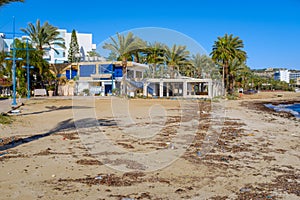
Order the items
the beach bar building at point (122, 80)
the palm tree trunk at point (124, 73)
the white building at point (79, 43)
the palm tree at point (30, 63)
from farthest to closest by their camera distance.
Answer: the white building at point (79, 43) → the beach bar building at point (122, 80) → the palm tree trunk at point (124, 73) → the palm tree at point (30, 63)

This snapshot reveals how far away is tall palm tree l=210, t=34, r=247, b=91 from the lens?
158ft

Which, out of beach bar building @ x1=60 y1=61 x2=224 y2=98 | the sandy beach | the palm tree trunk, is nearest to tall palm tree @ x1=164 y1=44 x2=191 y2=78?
beach bar building @ x1=60 y1=61 x2=224 y2=98

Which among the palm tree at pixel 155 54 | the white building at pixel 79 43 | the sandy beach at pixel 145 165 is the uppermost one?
the white building at pixel 79 43

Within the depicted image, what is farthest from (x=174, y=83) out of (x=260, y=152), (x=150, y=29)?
(x=260, y=152)

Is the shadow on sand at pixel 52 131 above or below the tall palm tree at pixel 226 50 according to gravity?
below

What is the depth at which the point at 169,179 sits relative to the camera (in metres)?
5.24

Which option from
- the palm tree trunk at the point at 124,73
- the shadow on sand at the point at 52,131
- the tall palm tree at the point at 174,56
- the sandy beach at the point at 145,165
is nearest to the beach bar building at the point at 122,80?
the palm tree trunk at the point at 124,73

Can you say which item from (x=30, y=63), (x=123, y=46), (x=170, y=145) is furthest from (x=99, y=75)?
(x=170, y=145)

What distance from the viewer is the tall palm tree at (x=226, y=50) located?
48075 mm

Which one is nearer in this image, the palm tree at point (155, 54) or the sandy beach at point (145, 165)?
the sandy beach at point (145, 165)

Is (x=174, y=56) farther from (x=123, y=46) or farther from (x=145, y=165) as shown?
Result: (x=145, y=165)

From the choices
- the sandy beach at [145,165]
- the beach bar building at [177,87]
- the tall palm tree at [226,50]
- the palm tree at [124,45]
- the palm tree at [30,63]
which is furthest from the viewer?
the tall palm tree at [226,50]

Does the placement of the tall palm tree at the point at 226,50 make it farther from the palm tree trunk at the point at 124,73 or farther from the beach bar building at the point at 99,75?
the palm tree trunk at the point at 124,73

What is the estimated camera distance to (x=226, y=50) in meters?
48.0
